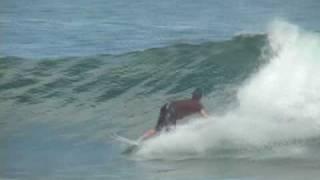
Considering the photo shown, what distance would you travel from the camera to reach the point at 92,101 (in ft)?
63.1

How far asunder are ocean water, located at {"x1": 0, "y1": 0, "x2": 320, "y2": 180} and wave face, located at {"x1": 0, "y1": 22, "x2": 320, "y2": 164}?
27 millimetres

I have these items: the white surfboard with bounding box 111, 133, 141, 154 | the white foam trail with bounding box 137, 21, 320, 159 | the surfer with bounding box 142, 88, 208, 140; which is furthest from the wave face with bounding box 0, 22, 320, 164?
the white surfboard with bounding box 111, 133, 141, 154

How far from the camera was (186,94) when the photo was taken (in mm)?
19250

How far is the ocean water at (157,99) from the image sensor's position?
1226 centimetres

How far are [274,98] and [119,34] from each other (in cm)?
1643

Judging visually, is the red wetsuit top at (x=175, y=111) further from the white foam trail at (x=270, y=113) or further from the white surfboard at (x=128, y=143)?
the white surfboard at (x=128, y=143)

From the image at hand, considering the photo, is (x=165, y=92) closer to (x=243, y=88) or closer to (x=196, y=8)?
(x=243, y=88)

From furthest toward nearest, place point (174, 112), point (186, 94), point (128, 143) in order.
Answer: point (186, 94)
point (128, 143)
point (174, 112)

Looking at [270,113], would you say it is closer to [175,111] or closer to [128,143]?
[175,111]

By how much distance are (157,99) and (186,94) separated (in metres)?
0.75

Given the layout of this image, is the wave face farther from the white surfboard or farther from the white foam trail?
the white surfboard

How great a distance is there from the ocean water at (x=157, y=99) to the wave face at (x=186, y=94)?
0.03 m

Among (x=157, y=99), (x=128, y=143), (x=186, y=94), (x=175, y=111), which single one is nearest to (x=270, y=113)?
(x=175, y=111)

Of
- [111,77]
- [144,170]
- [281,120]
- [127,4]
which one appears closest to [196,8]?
[127,4]
